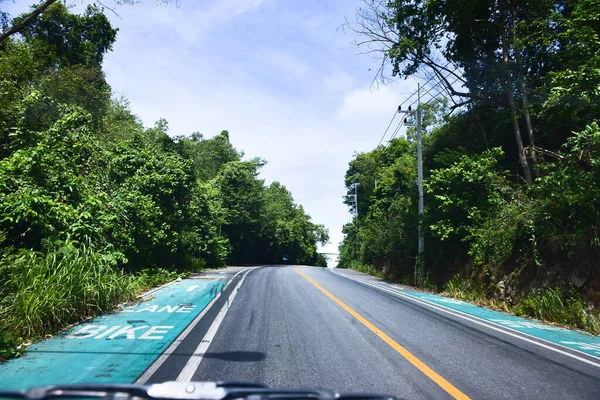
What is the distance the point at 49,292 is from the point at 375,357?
5.71 metres

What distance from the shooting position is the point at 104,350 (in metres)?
5.77

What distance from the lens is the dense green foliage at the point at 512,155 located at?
9969 millimetres

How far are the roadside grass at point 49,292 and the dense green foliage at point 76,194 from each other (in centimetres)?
2

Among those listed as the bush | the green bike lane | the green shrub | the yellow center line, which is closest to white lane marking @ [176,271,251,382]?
the green bike lane

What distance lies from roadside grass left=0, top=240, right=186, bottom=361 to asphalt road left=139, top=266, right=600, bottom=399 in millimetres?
2371

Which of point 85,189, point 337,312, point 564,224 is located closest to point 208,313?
point 337,312

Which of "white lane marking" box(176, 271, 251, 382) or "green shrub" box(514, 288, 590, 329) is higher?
"green shrub" box(514, 288, 590, 329)

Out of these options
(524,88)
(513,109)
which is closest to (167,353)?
(513,109)

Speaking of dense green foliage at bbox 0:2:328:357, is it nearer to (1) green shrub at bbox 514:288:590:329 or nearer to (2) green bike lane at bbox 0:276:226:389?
(2) green bike lane at bbox 0:276:226:389

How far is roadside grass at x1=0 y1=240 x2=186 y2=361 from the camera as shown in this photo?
6.32 m

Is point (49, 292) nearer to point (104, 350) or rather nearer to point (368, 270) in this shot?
point (104, 350)

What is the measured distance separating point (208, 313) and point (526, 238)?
9713 mm

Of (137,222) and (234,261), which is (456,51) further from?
(234,261)

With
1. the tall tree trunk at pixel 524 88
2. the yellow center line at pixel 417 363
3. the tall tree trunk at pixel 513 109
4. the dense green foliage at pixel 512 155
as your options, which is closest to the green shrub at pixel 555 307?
the dense green foliage at pixel 512 155
